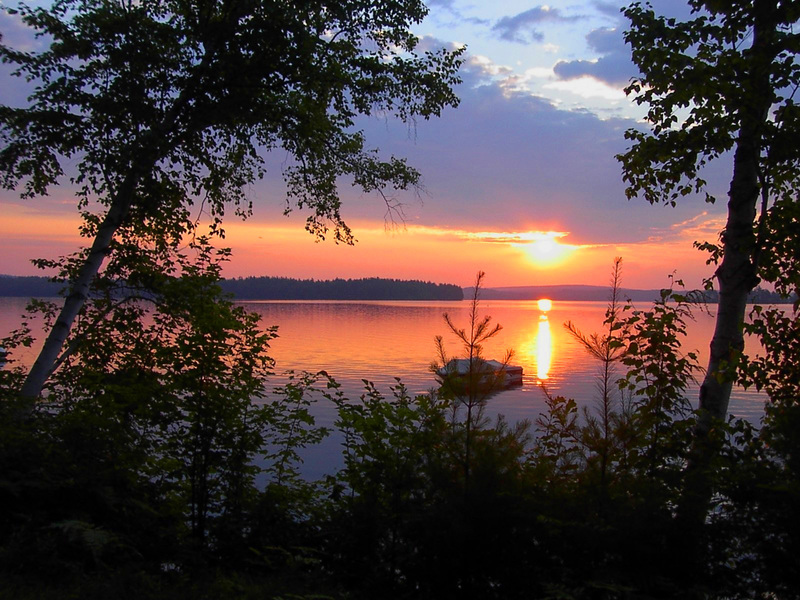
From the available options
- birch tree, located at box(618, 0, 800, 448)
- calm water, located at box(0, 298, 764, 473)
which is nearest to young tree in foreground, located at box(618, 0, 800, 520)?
birch tree, located at box(618, 0, 800, 448)

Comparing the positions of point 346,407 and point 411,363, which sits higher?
point 346,407

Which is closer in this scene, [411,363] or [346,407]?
[346,407]

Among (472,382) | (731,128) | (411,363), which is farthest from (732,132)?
(411,363)

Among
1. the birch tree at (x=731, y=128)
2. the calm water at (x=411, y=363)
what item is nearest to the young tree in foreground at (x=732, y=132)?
the birch tree at (x=731, y=128)

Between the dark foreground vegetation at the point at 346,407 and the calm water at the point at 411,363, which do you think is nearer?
the dark foreground vegetation at the point at 346,407

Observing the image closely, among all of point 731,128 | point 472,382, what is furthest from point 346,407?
point 731,128

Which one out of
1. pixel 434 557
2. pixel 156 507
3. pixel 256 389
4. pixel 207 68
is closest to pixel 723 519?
pixel 434 557

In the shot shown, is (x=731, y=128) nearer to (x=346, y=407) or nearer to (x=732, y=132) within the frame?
(x=732, y=132)

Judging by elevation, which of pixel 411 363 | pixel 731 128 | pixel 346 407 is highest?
pixel 731 128

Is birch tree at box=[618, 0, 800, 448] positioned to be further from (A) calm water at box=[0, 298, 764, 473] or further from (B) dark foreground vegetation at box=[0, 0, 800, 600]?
(A) calm water at box=[0, 298, 764, 473]

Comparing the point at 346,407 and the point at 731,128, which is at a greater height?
the point at 731,128

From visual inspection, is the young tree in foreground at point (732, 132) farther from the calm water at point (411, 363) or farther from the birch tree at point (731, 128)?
the calm water at point (411, 363)

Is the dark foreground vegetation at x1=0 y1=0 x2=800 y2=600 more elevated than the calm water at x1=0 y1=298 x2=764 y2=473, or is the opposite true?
the dark foreground vegetation at x1=0 y1=0 x2=800 y2=600

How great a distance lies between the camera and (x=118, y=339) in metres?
11.1
